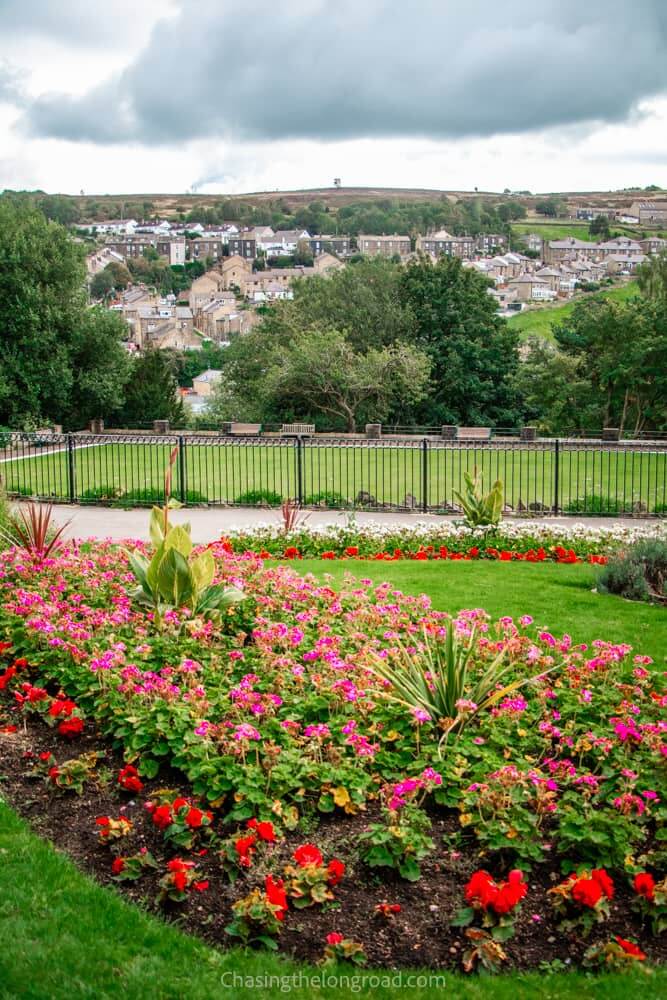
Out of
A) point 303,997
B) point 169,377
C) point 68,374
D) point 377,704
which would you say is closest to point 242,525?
point 377,704

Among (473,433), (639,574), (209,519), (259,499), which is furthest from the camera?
(473,433)

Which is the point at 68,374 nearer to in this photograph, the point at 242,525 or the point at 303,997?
the point at 242,525

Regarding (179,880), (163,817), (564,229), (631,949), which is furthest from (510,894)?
(564,229)

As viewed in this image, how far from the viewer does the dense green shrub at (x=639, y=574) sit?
9250 millimetres

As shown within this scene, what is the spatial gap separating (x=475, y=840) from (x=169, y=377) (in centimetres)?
2971

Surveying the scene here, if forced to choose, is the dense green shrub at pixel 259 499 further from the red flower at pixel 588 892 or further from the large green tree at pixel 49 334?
the large green tree at pixel 49 334

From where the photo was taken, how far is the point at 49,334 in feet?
98.8

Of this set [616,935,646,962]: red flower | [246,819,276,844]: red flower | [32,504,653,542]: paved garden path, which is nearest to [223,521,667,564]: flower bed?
[32,504,653,542]: paved garden path

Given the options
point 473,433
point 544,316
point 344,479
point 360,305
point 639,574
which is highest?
point 360,305

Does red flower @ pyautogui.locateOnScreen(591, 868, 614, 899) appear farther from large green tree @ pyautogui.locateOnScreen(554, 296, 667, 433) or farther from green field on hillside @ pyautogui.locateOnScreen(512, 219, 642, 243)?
green field on hillside @ pyautogui.locateOnScreen(512, 219, 642, 243)

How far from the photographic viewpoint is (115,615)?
23.3 ft

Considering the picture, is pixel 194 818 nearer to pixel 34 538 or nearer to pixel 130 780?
pixel 130 780

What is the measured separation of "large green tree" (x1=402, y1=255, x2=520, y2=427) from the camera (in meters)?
35.2

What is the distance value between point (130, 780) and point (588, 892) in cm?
224
